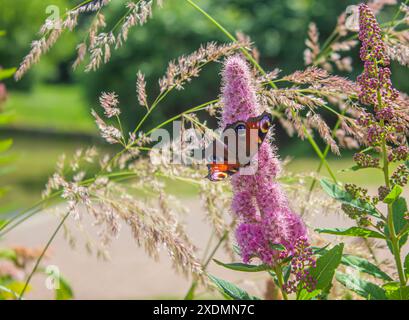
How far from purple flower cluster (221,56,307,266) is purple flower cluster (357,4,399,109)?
0.63ft

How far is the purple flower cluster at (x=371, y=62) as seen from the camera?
1.19m

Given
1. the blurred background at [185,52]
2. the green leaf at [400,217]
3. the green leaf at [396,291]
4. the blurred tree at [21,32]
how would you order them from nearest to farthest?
1. the green leaf at [396,291]
2. the green leaf at [400,217]
3. the blurred background at [185,52]
4. the blurred tree at [21,32]

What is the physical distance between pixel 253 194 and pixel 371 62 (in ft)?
0.98

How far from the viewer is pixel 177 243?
4.05 ft

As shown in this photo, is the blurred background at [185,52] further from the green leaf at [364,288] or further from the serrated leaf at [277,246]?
the serrated leaf at [277,246]

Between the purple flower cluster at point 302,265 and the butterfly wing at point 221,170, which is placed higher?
the butterfly wing at point 221,170

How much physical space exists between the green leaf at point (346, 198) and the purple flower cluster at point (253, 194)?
0.42ft

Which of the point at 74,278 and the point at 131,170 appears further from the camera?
the point at 74,278

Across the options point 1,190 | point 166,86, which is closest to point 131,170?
point 166,86

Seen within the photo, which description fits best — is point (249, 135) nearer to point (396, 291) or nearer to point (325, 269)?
point (325, 269)

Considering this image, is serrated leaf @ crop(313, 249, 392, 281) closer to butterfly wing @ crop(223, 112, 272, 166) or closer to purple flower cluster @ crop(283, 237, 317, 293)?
purple flower cluster @ crop(283, 237, 317, 293)

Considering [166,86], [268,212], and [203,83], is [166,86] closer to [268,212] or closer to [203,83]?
[268,212]

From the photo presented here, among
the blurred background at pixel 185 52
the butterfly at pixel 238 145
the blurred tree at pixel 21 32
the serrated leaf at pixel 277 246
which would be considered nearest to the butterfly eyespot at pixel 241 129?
the butterfly at pixel 238 145
